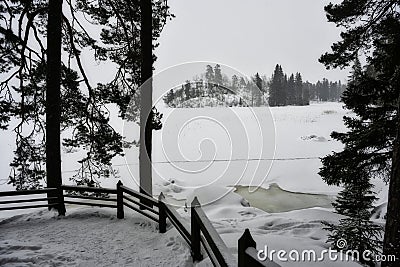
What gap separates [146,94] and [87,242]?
418 cm

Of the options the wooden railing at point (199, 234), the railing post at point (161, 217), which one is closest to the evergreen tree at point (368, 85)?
the wooden railing at point (199, 234)

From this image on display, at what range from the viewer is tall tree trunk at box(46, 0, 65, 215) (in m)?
6.53

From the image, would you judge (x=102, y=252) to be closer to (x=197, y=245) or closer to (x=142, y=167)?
(x=197, y=245)

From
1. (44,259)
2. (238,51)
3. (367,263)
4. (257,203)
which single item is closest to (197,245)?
(44,259)

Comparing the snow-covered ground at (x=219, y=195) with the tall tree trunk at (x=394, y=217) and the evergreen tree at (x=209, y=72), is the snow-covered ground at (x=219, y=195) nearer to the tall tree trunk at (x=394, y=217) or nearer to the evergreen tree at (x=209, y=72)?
the tall tree trunk at (x=394, y=217)

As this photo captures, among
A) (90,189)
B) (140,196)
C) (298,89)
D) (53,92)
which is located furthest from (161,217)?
(298,89)

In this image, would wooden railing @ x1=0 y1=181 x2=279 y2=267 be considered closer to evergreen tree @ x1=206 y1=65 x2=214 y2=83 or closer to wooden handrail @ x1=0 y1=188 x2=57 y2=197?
wooden handrail @ x1=0 y1=188 x2=57 y2=197

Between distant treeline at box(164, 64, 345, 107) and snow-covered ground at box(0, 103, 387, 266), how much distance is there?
79 cm

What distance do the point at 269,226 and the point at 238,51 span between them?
31.5ft

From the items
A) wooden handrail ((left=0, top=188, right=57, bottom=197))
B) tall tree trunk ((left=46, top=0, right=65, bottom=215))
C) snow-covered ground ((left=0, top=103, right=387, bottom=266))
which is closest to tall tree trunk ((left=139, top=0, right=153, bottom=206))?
snow-covered ground ((left=0, top=103, right=387, bottom=266))

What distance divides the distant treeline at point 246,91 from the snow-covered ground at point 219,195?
79 centimetres

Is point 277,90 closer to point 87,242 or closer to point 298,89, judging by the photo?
point 298,89

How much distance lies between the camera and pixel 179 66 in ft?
22.4

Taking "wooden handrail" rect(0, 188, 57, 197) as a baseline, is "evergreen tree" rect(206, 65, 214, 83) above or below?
above
